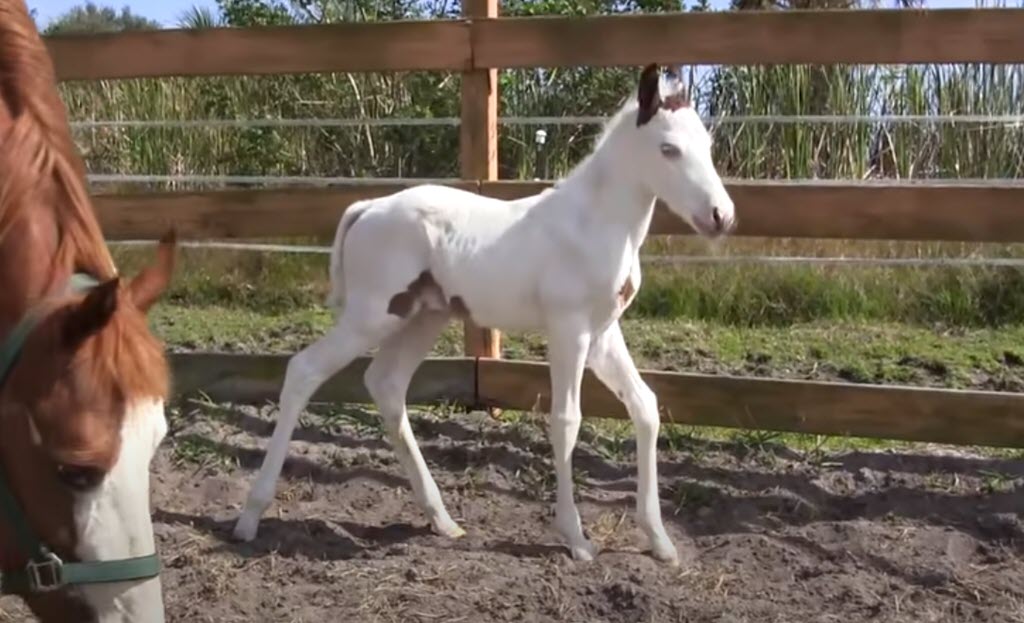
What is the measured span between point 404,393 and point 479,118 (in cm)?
130

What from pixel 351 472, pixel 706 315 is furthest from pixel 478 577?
pixel 706 315

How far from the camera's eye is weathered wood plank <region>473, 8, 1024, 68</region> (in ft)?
14.8

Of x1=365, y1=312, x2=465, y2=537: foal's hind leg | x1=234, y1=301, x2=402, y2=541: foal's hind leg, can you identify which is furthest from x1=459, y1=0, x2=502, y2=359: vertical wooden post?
x1=234, y1=301, x2=402, y2=541: foal's hind leg

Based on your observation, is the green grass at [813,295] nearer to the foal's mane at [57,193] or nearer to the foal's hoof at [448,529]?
the foal's hoof at [448,529]

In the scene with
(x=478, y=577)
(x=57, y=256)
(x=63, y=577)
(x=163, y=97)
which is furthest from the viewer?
(x=163, y=97)

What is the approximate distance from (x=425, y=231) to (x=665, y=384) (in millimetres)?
1200

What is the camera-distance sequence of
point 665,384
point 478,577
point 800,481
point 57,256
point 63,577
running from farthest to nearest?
point 665,384
point 800,481
point 478,577
point 57,256
point 63,577

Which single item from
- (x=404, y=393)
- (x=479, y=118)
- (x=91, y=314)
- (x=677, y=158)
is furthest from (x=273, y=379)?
(x=91, y=314)

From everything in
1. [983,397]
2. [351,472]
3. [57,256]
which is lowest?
[351,472]

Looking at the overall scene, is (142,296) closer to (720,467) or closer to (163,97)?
(720,467)

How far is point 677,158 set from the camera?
13.3ft

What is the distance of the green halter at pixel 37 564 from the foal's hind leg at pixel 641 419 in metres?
2.02

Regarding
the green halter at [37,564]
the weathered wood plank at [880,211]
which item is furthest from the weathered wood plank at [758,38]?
the green halter at [37,564]

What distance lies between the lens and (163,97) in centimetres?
1024
